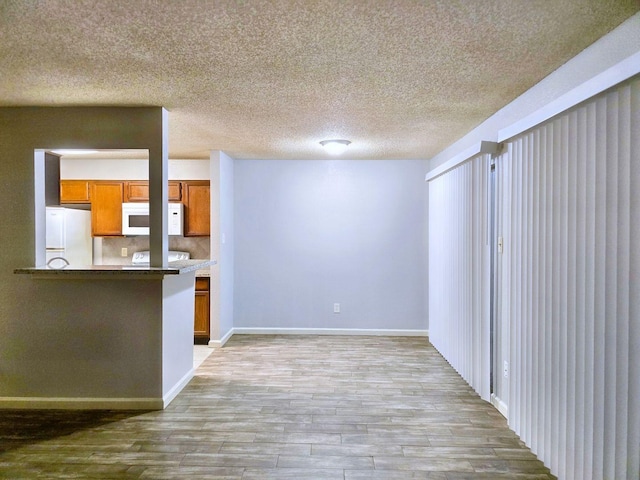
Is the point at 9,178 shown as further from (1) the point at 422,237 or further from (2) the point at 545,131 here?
(1) the point at 422,237

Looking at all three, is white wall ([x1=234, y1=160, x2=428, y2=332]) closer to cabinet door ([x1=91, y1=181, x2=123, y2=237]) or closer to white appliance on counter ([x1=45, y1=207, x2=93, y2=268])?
cabinet door ([x1=91, y1=181, x2=123, y2=237])

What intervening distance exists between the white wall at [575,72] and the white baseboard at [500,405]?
205cm

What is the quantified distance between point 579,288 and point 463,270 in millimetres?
1766

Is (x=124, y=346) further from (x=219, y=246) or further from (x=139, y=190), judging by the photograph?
(x=139, y=190)

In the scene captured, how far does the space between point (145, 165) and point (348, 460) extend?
452 cm

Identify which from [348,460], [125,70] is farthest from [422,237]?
[125,70]

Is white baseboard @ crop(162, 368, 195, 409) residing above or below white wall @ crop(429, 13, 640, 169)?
below

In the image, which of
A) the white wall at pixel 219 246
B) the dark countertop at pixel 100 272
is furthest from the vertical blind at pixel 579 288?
the white wall at pixel 219 246

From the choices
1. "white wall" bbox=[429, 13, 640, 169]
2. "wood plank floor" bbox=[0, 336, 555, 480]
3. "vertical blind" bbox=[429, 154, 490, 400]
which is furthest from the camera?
"vertical blind" bbox=[429, 154, 490, 400]

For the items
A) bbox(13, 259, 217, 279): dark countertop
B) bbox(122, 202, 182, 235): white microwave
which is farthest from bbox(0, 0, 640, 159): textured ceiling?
bbox(122, 202, 182, 235): white microwave

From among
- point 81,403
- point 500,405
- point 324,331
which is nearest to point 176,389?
point 81,403

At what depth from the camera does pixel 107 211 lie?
5344 mm

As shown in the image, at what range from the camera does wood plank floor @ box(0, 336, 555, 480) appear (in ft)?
7.76

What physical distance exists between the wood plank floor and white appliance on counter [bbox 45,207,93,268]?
248cm
